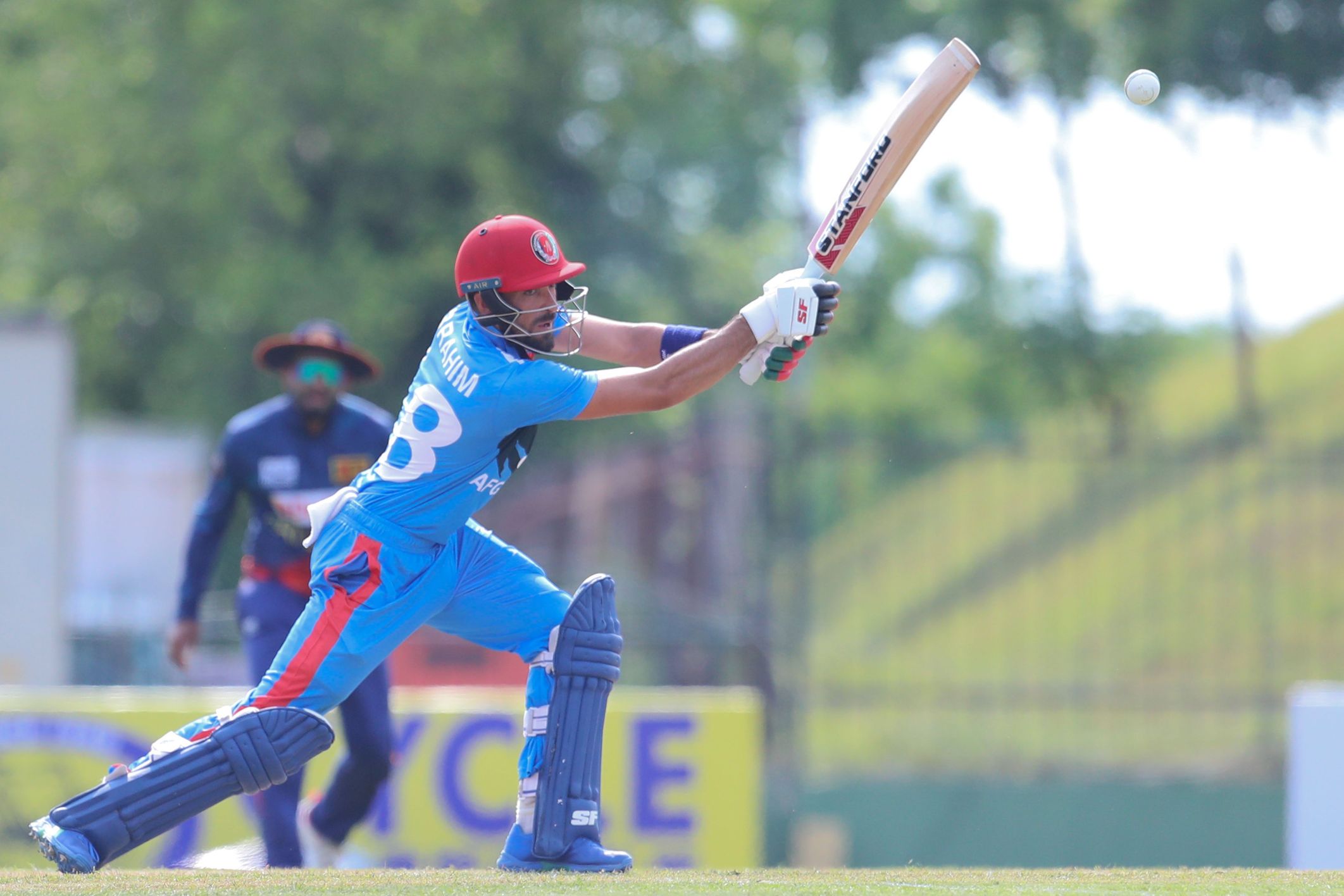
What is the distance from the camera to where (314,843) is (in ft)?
19.9

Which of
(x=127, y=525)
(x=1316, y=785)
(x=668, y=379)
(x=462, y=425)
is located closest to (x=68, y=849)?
(x=462, y=425)

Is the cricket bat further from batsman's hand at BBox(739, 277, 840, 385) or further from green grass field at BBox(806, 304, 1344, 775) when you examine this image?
green grass field at BBox(806, 304, 1344, 775)

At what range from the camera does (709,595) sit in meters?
17.2

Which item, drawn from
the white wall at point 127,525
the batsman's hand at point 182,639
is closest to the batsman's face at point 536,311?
the batsman's hand at point 182,639

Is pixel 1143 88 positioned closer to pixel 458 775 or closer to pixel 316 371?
pixel 316 371

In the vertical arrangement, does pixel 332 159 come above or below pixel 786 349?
above

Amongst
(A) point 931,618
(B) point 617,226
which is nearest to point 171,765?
(A) point 931,618

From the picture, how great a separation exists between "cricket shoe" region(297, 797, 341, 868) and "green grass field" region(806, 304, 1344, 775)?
6350 millimetres

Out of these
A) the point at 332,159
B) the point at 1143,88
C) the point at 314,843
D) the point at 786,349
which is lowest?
the point at 314,843

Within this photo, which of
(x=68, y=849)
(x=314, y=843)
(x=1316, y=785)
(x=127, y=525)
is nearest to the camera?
(x=68, y=849)

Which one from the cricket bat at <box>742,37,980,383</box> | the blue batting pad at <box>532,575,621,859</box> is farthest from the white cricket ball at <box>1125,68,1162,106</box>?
the blue batting pad at <box>532,575,621,859</box>

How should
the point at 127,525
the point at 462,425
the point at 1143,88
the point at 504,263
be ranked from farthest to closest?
the point at 127,525
the point at 1143,88
the point at 504,263
the point at 462,425

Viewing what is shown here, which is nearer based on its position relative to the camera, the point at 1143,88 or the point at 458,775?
the point at 1143,88

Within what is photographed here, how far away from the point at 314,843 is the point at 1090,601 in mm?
11653
